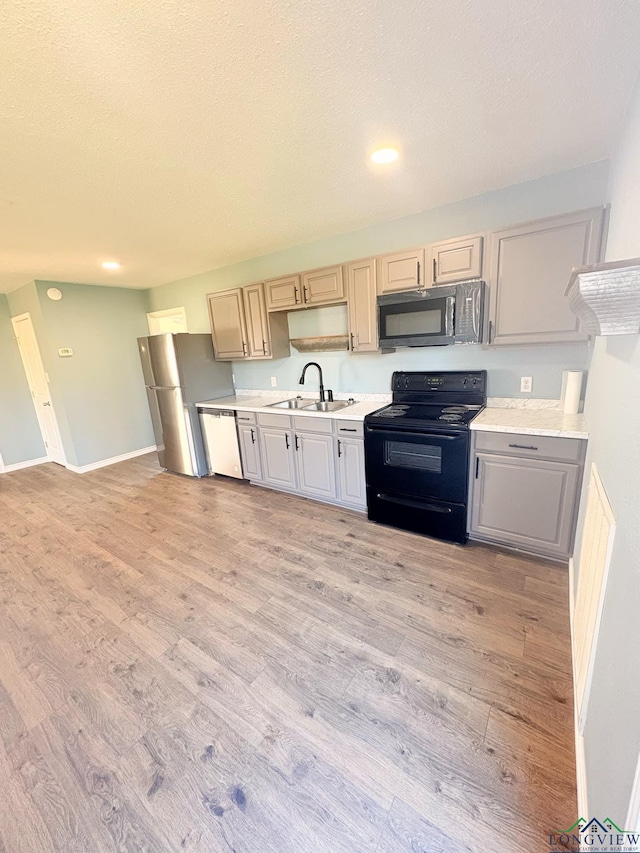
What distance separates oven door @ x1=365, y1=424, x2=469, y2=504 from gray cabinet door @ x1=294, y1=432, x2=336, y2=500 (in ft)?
1.47

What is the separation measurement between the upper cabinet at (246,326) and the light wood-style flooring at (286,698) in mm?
2071

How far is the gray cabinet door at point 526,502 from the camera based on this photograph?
2.05 m

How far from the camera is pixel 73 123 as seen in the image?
146cm

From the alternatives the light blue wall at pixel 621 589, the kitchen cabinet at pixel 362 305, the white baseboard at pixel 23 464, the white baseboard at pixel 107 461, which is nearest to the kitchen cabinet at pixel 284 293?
the kitchen cabinet at pixel 362 305

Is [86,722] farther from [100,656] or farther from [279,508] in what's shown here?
[279,508]

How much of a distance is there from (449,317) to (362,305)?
0.77 metres

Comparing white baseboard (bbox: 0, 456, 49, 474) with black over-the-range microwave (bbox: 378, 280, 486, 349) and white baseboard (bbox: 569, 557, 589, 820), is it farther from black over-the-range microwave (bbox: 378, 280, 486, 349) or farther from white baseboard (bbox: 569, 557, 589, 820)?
white baseboard (bbox: 569, 557, 589, 820)

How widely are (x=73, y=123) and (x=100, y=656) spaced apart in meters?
2.56

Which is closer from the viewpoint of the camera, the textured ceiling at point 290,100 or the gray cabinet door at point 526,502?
the textured ceiling at point 290,100

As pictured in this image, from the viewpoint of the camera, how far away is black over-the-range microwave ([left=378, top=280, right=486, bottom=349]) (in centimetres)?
233

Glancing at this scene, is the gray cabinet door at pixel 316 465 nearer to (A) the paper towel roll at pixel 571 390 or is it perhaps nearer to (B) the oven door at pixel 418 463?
(B) the oven door at pixel 418 463

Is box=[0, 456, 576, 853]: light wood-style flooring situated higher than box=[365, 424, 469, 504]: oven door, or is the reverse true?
box=[365, 424, 469, 504]: oven door

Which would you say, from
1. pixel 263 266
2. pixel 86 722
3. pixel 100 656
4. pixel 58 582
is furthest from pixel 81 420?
pixel 86 722

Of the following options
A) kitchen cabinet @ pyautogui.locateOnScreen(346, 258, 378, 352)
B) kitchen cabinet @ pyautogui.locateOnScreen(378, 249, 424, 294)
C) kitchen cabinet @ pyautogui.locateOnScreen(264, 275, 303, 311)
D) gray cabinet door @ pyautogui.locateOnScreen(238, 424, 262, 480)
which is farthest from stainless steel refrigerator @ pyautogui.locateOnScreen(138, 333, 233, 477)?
kitchen cabinet @ pyautogui.locateOnScreen(378, 249, 424, 294)
